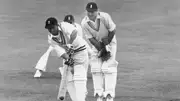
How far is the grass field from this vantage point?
45.6 ft

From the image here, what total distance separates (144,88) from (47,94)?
235 cm

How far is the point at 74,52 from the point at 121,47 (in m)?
8.97

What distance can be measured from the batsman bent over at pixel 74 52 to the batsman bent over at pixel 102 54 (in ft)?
1.52

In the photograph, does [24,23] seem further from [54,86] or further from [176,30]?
[54,86]

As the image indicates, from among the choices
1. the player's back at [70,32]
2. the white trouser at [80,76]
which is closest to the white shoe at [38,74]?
the white trouser at [80,76]

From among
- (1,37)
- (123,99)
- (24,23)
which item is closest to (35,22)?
(24,23)

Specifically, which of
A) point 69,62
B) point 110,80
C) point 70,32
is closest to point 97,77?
point 110,80

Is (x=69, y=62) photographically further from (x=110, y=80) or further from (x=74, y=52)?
(x=110, y=80)

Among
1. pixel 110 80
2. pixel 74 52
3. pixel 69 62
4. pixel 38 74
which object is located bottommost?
pixel 38 74

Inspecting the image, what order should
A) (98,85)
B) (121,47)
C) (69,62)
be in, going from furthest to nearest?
(121,47) < (98,85) < (69,62)

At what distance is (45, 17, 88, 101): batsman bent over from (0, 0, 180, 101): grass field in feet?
6.07

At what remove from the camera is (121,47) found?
776 inches

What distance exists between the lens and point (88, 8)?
35.9 ft

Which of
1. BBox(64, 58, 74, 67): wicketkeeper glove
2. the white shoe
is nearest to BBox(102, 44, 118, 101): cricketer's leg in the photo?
BBox(64, 58, 74, 67): wicketkeeper glove
